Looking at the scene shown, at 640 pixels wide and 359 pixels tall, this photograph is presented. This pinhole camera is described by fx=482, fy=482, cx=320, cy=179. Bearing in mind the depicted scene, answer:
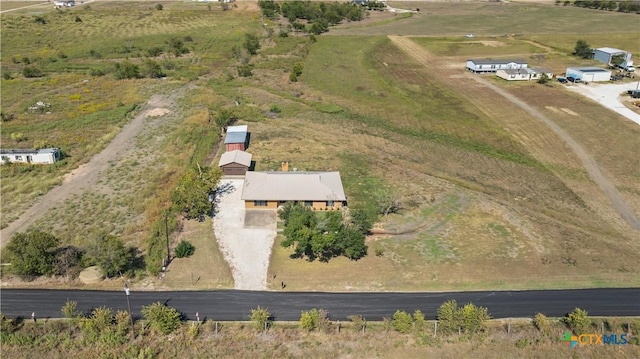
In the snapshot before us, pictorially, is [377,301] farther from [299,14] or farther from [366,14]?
[366,14]

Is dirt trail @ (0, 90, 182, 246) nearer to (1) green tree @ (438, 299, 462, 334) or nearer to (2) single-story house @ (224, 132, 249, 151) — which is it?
(2) single-story house @ (224, 132, 249, 151)

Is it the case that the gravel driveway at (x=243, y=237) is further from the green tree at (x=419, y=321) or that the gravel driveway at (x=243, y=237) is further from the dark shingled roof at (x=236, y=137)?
the green tree at (x=419, y=321)

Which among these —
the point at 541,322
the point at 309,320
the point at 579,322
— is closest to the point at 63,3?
the point at 309,320

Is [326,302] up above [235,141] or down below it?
below

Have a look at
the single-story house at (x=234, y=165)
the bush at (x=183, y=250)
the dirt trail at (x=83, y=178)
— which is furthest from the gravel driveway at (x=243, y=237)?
the dirt trail at (x=83, y=178)

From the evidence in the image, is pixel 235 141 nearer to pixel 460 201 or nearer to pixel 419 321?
pixel 460 201

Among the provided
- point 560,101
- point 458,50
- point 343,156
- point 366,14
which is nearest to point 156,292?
point 343,156

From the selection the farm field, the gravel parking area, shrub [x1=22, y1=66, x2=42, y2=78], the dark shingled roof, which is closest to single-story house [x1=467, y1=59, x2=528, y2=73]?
the farm field
